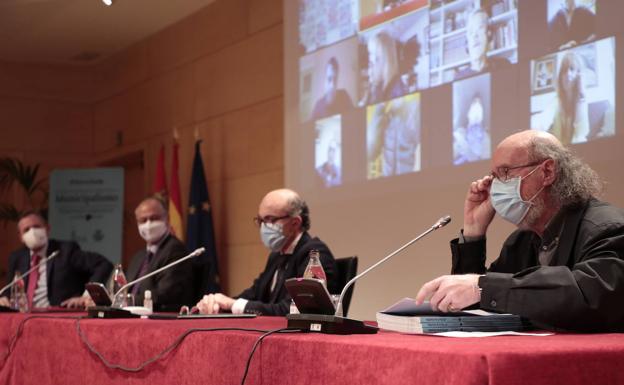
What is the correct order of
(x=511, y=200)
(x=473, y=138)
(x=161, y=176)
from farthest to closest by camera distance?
(x=161, y=176)
(x=473, y=138)
(x=511, y=200)

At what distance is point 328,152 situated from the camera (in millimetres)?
5484

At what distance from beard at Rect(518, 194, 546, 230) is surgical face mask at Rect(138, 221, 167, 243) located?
8.80 feet

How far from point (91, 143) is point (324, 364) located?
806cm

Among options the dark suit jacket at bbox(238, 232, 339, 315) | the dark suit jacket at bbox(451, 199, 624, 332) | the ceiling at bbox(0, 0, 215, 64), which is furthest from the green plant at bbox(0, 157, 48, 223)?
the dark suit jacket at bbox(451, 199, 624, 332)

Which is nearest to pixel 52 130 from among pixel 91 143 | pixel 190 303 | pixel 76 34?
pixel 91 143

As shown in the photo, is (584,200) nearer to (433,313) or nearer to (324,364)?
(433,313)

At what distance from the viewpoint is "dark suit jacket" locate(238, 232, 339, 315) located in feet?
11.5

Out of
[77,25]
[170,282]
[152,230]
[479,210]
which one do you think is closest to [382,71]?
[152,230]

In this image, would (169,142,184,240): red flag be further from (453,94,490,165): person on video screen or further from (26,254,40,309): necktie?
(453,94,490,165): person on video screen

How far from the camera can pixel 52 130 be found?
9219 mm

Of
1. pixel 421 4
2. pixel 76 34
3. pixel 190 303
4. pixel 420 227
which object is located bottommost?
pixel 190 303

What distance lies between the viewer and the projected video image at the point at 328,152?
5.39 meters

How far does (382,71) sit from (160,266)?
1.68 meters

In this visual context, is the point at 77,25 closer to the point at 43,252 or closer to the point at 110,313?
the point at 43,252
